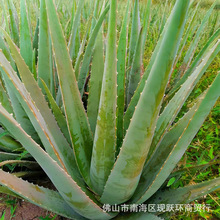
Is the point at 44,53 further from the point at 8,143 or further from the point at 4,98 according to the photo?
the point at 8,143

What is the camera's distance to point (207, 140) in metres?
1.28

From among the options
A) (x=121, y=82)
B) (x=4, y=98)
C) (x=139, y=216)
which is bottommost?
(x=139, y=216)

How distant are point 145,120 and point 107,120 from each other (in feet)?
0.47

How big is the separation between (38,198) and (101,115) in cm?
33

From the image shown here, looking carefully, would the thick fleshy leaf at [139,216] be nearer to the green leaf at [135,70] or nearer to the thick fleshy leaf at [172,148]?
the thick fleshy leaf at [172,148]

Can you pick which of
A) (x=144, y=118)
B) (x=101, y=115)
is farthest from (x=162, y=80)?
(x=101, y=115)

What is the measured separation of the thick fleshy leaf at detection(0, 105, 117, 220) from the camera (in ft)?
1.64

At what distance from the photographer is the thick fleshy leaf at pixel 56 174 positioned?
0.50 m

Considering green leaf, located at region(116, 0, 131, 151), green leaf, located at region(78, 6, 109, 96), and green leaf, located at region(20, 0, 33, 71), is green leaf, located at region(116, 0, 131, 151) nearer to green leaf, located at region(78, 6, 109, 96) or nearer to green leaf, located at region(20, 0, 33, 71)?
green leaf, located at region(78, 6, 109, 96)

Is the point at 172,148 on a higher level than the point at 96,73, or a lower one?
lower

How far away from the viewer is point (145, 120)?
0.45 meters

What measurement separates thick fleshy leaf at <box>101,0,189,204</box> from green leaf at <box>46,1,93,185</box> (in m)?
0.14

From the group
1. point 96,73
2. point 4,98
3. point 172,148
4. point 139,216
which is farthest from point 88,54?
point 139,216

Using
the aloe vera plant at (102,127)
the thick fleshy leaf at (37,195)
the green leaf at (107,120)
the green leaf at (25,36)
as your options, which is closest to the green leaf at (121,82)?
the aloe vera plant at (102,127)
